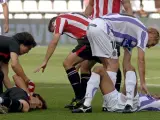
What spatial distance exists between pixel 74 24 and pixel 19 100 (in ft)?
5.31

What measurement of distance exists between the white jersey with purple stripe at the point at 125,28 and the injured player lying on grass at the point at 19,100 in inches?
54.7

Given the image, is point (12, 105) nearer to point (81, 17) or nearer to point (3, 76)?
point (3, 76)

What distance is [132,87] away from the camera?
9297 mm

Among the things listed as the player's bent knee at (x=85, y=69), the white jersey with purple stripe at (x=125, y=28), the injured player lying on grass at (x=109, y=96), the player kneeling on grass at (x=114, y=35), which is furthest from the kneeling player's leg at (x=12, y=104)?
the player's bent knee at (x=85, y=69)

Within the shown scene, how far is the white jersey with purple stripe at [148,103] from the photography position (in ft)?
31.4

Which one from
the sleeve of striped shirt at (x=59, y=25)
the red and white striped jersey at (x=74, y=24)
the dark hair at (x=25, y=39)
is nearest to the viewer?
the dark hair at (x=25, y=39)

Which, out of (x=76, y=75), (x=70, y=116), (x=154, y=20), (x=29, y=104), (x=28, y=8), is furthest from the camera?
(x=28, y=8)

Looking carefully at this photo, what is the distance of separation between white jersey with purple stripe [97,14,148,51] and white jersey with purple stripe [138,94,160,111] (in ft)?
2.34

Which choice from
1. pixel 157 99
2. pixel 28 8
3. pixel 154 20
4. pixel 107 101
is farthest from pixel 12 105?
pixel 28 8

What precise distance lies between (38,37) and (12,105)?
2203cm

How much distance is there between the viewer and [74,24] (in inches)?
411

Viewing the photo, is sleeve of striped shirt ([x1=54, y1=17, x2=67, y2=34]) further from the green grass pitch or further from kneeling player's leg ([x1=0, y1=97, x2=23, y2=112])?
kneeling player's leg ([x1=0, y1=97, x2=23, y2=112])

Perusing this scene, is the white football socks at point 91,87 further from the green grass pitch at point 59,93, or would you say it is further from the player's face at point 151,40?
the player's face at point 151,40

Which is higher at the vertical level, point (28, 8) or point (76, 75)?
point (76, 75)
